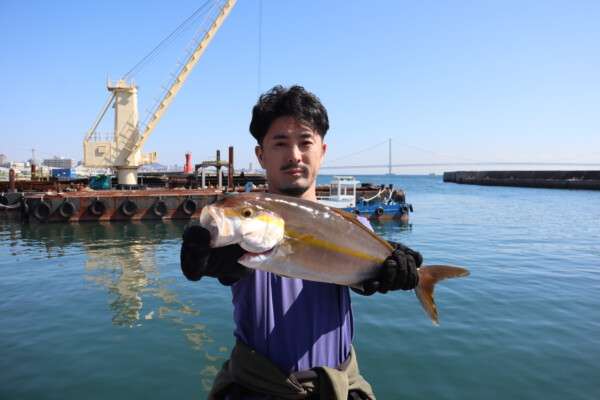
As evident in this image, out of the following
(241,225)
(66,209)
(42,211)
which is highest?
(241,225)

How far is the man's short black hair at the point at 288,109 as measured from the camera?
2.43m

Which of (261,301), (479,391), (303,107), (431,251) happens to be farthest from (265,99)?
(431,251)

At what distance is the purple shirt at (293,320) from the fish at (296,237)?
7.6 inches

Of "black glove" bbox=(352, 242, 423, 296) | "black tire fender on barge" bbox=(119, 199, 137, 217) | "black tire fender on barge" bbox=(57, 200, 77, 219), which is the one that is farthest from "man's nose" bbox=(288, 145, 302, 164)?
"black tire fender on barge" bbox=(57, 200, 77, 219)

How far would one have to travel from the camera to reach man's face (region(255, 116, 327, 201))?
236cm

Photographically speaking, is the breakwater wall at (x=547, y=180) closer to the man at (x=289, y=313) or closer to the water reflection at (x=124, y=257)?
the water reflection at (x=124, y=257)

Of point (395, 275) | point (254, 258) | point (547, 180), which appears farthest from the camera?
point (547, 180)

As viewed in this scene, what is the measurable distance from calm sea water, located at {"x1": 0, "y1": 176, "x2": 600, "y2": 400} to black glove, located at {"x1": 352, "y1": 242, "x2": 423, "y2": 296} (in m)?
3.87

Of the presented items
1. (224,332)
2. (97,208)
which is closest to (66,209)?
(97,208)

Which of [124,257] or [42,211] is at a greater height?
[42,211]

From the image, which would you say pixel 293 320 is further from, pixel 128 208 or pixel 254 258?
pixel 128 208

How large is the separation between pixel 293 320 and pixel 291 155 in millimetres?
984

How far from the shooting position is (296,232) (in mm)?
1990

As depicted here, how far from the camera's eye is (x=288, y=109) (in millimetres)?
2434
